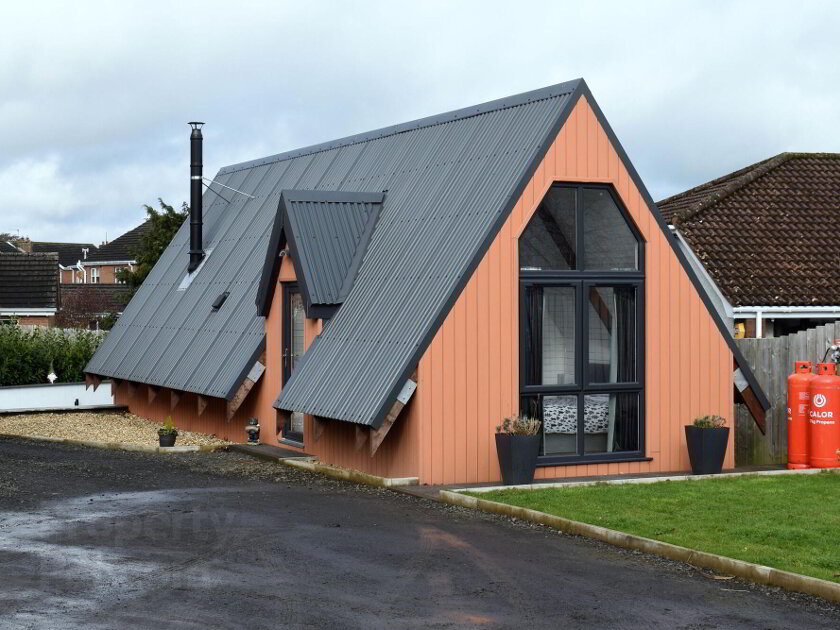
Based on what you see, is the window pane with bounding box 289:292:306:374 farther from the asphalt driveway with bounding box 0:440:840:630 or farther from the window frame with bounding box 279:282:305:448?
the asphalt driveway with bounding box 0:440:840:630

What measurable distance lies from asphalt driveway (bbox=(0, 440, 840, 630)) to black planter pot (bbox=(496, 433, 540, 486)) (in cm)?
127

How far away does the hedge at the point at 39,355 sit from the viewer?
30.6m

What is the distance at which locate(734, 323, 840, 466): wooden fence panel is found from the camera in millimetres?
18688

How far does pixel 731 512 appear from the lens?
44.2 feet

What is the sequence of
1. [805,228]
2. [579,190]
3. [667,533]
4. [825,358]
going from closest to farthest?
1. [667,533]
2. [579,190]
3. [825,358]
4. [805,228]

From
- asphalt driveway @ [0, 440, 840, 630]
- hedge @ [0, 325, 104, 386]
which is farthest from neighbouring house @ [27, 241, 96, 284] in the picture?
asphalt driveway @ [0, 440, 840, 630]

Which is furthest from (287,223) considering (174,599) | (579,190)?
(174,599)

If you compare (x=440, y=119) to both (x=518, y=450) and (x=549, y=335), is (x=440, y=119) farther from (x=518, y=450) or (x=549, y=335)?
(x=518, y=450)

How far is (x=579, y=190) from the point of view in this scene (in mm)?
16781

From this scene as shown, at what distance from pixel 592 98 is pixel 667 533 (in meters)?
6.80

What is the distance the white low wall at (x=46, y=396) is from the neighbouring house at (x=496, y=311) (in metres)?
11.7

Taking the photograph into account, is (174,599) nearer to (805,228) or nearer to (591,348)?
(591,348)

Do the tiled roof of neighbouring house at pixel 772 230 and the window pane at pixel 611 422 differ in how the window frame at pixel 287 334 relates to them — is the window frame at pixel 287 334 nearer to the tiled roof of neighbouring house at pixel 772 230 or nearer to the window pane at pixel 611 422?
the window pane at pixel 611 422

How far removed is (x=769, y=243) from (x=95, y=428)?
14.3 meters
